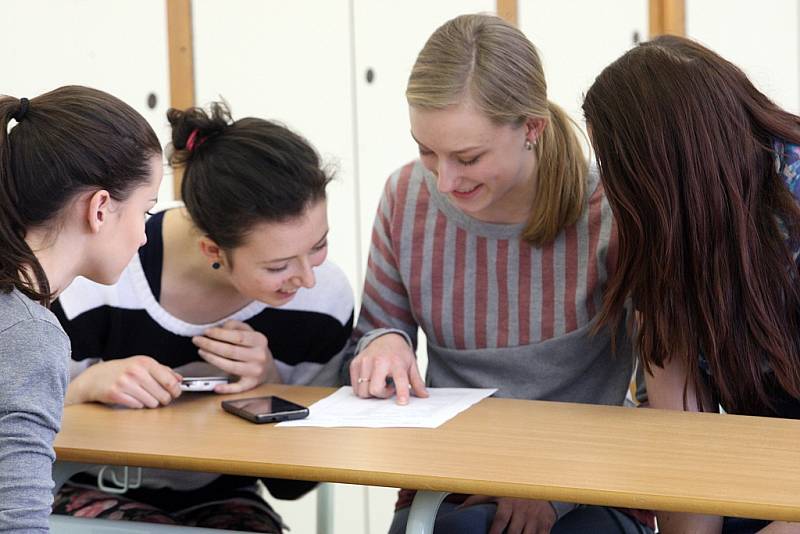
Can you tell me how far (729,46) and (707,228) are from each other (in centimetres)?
179

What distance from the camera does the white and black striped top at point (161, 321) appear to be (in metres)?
1.67

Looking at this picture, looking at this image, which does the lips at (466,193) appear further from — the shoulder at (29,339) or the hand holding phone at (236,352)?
the shoulder at (29,339)

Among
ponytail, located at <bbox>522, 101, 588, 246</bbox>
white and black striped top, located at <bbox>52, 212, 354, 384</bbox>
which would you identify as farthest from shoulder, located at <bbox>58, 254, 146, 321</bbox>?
ponytail, located at <bbox>522, 101, 588, 246</bbox>

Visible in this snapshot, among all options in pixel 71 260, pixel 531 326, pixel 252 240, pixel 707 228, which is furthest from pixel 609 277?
pixel 71 260

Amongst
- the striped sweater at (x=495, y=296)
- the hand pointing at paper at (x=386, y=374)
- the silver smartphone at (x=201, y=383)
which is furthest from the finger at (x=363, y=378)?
the silver smartphone at (x=201, y=383)

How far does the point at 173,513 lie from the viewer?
168 centimetres

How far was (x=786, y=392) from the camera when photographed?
1394 mm

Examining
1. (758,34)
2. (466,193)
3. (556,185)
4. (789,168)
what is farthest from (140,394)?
(758,34)

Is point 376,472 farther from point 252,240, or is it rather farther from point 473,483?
point 252,240

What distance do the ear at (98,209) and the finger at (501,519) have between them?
0.67 meters

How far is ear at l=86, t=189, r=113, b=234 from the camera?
1218 mm

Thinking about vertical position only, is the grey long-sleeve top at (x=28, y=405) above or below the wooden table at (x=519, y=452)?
above

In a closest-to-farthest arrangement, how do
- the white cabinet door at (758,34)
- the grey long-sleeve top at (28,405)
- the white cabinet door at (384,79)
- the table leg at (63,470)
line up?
the grey long-sleeve top at (28,405) → the table leg at (63,470) → the white cabinet door at (758,34) → the white cabinet door at (384,79)

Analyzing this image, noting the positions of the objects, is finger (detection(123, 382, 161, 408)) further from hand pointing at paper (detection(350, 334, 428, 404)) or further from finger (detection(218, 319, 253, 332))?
hand pointing at paper (detection(350, 334, 428, 404))
